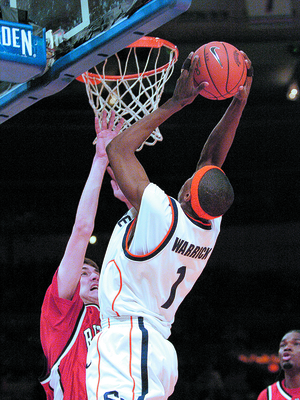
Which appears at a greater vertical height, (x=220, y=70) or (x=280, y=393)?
(x=220, y=70)

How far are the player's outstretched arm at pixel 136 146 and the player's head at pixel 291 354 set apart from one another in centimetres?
341

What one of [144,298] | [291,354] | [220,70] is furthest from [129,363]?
[291,354]

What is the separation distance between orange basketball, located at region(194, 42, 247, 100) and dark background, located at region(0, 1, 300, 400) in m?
5.03

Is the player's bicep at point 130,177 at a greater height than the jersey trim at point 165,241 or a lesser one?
greater

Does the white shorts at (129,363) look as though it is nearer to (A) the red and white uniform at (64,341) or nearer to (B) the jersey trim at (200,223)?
(B) the jersey trim at (200,223)

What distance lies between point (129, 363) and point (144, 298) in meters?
0.30

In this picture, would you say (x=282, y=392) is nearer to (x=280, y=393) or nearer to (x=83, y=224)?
(x=280, y=393)

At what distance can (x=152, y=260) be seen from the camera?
229 centimetres

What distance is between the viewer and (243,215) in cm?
995

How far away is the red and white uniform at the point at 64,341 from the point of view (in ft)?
9.68

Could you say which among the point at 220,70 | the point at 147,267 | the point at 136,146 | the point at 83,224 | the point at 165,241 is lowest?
the point at 83,224

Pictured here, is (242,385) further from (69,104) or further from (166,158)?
(69,104)

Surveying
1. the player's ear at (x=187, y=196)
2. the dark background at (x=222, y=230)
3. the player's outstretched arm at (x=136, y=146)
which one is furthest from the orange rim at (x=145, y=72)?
the dark background at (x=222, y=230)

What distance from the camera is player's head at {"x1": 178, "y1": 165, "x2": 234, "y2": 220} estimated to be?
2.29 meters
